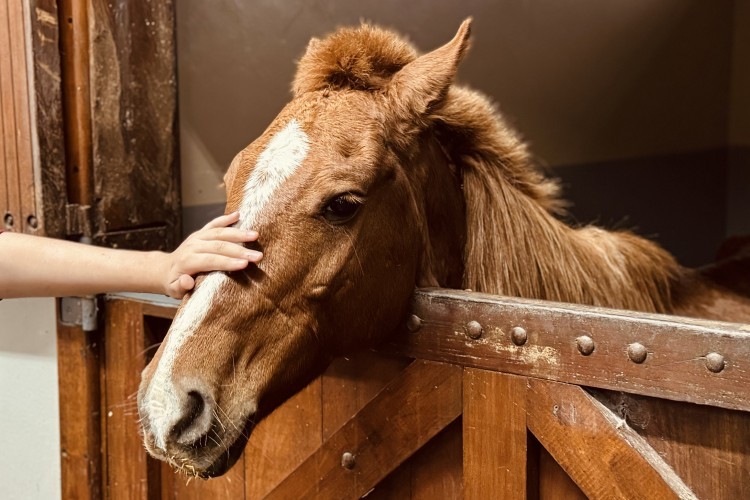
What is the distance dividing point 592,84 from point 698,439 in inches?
136

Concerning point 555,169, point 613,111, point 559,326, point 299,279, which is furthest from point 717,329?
point 613,111

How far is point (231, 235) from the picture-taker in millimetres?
1151

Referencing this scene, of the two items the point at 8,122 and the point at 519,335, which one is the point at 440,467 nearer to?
the point at 519,335

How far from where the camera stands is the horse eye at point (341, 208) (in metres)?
1.19

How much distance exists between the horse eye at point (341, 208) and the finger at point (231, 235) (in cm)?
12

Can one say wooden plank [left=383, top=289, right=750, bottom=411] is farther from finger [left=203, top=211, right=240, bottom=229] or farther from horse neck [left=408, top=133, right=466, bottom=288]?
finger [left=203, top=211, right=240, bottom=229]

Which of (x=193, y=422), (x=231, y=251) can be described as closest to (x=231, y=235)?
(x=231, y=251)

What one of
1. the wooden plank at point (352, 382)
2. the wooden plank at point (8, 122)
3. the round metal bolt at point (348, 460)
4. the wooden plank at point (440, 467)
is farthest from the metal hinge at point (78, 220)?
the wooden plank at point (440, 467)

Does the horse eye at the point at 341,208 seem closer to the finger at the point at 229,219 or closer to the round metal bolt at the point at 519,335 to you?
the finger at the point at 229,219

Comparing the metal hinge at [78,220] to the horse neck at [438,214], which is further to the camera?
the metal hinge at [78,220]

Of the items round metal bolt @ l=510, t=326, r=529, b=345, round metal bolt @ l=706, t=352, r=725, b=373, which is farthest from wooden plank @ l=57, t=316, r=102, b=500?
round metal bolt @ l=706, t=352, r=725, b=373

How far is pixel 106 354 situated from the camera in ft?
6.17

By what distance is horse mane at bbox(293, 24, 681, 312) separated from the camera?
1366 mm

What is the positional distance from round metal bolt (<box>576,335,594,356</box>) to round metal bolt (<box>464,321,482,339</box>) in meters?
0.17
